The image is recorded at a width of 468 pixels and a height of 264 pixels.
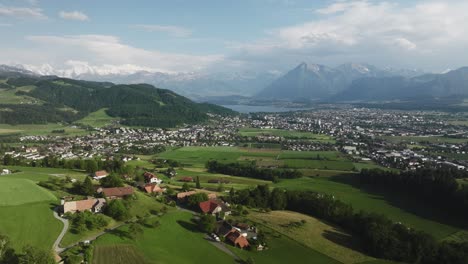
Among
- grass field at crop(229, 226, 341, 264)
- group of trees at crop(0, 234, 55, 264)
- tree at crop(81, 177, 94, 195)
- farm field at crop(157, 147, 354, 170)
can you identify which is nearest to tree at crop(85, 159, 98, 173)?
tree at crop(81, 177, 94, 195)

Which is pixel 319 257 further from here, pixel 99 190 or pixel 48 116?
pixel 48 116

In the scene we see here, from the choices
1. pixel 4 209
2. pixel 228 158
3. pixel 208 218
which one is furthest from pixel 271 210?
pixel 228 158

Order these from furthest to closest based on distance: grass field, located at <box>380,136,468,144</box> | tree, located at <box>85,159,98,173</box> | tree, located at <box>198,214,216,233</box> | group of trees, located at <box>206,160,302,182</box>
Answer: grass field, located at <box>380,136,468,144</box> → group of trees, located at <box>206,160,302,182</box> → tree, located at <box>85,159,98,173</box> → tree, located at <box>198,214,216,233</box>

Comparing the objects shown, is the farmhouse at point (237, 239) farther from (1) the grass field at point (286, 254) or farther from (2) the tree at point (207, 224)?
(2) the tree at point (207, 224)

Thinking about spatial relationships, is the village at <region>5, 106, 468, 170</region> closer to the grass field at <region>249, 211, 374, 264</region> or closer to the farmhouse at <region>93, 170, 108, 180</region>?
the farmhouse at <region>93, 170, 108, 180</region>

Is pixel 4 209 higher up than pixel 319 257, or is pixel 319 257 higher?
pixel 4 209

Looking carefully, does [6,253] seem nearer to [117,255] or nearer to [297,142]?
[117,255]

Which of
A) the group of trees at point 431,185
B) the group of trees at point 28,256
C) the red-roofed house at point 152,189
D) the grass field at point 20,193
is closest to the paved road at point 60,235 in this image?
the group of trees at point 28,256

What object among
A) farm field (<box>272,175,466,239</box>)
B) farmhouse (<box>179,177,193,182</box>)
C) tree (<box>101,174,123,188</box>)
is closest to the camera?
farm field (<box>272,175,466,239</box>)
